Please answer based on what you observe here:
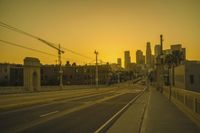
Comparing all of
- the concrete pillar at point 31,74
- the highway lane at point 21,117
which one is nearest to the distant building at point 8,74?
the concrete pillar at point 31,74

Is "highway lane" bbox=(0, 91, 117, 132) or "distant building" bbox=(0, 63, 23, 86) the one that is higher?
"distant building" bbox=(0, 63, 23, 86)

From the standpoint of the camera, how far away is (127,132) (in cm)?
1227

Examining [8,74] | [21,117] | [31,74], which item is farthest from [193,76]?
[8,74]

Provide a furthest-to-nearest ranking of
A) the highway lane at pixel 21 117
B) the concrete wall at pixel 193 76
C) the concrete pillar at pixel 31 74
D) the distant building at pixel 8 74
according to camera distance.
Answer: the distant building at pixel 8 74
the concrete pillar at pixel 31 74
the concrete wall at pixel 193 76
the highway lane at pixel 21 117

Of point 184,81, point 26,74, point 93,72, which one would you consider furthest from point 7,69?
point 184,81

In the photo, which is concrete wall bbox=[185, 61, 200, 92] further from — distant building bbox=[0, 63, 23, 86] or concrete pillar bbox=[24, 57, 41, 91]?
distant building bbox=[0, 63, 23, 86]

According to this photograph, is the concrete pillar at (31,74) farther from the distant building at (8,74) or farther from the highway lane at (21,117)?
the distant building at (8,74)

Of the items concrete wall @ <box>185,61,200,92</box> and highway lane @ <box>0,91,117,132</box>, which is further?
concrete wall @ <box>185,61,200,92</box>

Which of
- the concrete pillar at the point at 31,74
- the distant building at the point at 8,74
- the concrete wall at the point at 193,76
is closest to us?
the concrete wall at the point at 193,76

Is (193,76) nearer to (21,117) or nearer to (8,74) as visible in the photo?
(21,117)

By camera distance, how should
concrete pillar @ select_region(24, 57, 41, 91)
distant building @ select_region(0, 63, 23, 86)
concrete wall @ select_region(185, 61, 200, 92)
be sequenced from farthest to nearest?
distant building @ select_region(0, 63, 23, 86) < concrete pillar @ select_region(24, 57, 41, 91) < concrete wall @ select_region(185, 61, 200, 92)

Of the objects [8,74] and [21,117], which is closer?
[21,117]

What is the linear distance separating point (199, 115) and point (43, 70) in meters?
136

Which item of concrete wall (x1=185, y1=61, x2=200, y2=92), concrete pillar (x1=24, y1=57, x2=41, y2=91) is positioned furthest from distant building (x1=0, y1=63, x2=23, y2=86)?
concrete wall (x1=185, y1=61, x2=200, y2=92)
